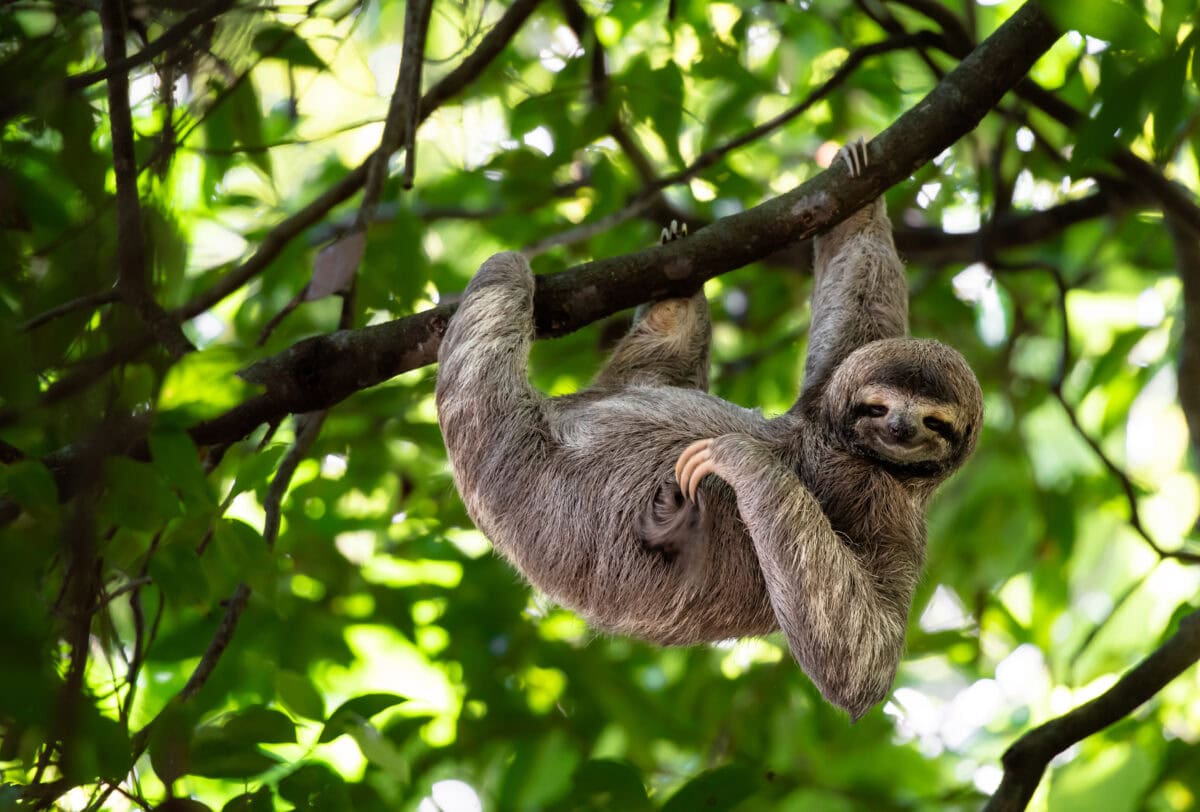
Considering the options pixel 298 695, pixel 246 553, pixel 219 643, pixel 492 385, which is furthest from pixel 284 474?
pixel 246 553

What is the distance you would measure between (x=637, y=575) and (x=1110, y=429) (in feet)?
16.1

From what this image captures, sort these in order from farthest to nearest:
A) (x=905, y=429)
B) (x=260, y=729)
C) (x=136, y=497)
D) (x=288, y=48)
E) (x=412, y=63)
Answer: (x=288, y=48) → (x=412, y=63) → (x=905, y=429) → (x=260, y=729) → (x=136, y=497)

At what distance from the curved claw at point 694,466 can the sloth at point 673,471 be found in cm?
1

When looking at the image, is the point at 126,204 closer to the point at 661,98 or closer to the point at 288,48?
the point at 288,48

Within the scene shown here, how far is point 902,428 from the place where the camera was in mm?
6570

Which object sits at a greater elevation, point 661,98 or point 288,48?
point 288,48

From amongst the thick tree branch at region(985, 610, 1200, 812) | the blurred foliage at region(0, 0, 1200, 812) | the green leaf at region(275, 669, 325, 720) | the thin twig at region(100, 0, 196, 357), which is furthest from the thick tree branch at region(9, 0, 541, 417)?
the thick tree branch at region(985, 610, 1200, 812)

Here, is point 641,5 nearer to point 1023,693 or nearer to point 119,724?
point 119,724

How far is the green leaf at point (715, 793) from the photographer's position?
5.52m

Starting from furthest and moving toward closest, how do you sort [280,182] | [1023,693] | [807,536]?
[1023,693], [280,182], [807,536]

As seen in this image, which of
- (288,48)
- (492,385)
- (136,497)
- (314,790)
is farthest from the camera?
(288,48)

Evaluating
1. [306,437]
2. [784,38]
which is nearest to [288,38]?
[306,437]

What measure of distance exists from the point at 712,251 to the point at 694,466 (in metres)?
1.20

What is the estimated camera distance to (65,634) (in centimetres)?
464
